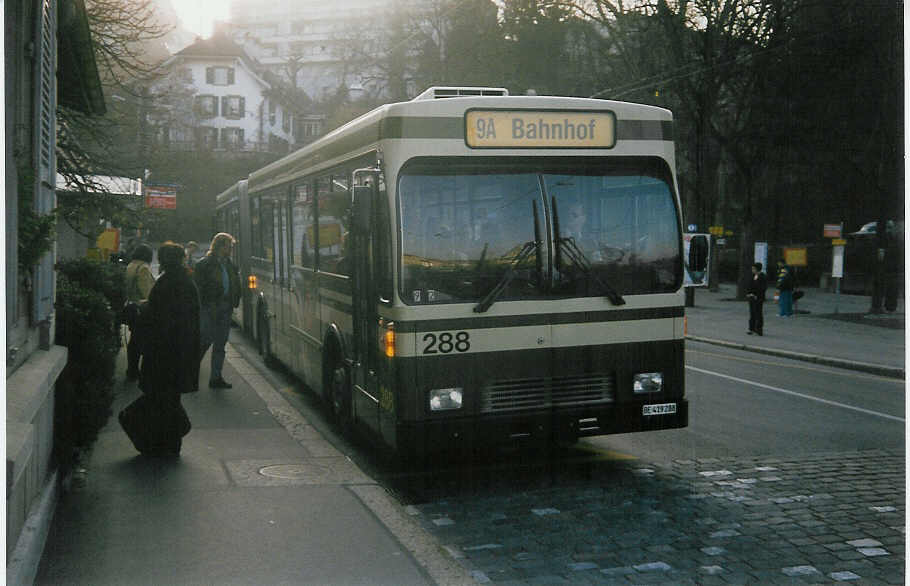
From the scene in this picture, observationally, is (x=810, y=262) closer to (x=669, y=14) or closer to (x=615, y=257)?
(x=669, y=14)

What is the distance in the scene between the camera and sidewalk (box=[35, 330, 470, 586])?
5211 mm

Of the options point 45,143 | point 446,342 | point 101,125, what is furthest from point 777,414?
point 101,125

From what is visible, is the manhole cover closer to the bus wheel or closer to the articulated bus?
the articulated bus

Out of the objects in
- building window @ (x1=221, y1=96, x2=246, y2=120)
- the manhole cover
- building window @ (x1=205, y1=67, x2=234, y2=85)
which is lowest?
the manhole cover

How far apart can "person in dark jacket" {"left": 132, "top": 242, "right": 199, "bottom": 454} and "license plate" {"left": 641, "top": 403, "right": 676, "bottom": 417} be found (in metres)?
3.45

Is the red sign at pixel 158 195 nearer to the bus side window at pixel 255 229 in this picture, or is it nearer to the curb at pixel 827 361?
the bus side window at pixel 255 229

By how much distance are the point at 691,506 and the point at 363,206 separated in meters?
2.97

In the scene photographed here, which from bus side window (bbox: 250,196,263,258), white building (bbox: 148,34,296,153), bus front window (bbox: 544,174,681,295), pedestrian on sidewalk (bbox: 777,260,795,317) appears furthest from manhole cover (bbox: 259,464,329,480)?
white building (bbox: 148,34,296,153)

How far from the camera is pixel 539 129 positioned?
7285 millimetres

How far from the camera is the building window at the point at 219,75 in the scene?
76.5m

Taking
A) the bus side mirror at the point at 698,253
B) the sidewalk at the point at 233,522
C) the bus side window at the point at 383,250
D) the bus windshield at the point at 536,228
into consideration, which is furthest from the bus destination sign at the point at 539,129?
the sidewalk at the point at 233,522

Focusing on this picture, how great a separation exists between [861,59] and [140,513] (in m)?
20.7

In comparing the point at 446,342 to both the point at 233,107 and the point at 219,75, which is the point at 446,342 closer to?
the point at 233,107

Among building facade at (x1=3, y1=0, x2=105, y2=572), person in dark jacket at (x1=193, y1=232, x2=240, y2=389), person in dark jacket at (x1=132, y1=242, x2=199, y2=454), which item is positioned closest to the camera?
building facade at (x1=3, y1=0, x2=105, y2=572)
